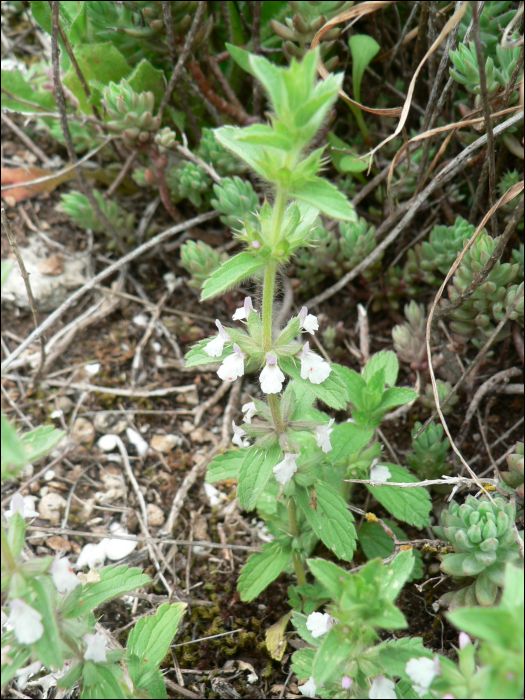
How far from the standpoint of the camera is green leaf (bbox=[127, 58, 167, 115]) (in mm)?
2938

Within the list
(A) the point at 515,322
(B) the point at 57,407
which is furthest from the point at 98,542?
(A) the point at 515,322

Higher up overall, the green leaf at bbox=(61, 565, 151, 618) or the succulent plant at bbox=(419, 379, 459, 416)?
the green leaf at bbox=(61, 565, 151, 618)

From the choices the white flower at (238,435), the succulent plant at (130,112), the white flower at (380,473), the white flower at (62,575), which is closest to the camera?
the white flower at (62,575)

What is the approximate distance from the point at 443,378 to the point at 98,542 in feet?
5.76

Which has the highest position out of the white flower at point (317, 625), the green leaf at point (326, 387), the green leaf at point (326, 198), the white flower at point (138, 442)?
the green leaf at point (326, 198)

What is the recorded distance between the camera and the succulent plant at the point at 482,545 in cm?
186

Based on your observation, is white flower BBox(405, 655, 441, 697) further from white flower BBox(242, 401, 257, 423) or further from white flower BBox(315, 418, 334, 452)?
white flower BBox(242, 401, 257, 423)

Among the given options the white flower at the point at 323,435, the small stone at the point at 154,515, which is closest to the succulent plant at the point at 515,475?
the white flower at the point at 323,435

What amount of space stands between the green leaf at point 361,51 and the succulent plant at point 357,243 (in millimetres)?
745

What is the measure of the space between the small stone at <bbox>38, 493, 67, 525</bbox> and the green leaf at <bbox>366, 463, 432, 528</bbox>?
1.37m

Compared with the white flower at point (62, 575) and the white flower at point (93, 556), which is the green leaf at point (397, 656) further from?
the white flower at point (93, 556)

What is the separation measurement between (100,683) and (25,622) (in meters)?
0.38

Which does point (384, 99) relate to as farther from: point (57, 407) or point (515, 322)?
point (57, 407)

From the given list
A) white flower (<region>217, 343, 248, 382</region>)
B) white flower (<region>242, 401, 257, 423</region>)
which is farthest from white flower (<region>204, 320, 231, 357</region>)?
white flower (<region>242, 401, 257, 423</region>)
